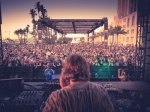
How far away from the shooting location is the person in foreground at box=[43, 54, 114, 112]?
144 centimetres

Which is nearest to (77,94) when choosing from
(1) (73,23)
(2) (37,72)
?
(2) (37,72)

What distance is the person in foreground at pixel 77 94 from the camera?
1440 millimetres

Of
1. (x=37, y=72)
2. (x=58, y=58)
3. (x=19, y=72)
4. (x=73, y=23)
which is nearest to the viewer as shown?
(x=19, y=72)

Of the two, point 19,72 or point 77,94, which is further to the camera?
point 19,72

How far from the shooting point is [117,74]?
9719 mm

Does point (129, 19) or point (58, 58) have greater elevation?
point (129, 19)

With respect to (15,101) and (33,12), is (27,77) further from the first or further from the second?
(33,12)

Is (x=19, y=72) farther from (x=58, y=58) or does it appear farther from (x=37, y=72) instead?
(x=58, y=58)

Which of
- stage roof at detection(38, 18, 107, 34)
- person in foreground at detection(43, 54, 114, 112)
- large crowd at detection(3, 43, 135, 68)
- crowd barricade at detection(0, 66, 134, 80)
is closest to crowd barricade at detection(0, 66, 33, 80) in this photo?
crowd barricade at detection(0, 66, 134, 80)

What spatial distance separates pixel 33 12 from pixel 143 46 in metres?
55.1

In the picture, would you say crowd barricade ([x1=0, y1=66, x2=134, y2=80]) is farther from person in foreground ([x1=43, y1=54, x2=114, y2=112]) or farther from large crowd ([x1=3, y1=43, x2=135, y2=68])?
person in foreground ([x1=43, y1=54, x2=114, y2=112])

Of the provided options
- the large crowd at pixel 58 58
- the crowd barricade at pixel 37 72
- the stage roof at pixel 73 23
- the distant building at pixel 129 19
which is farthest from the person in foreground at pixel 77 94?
the distant building at pixel 129 19

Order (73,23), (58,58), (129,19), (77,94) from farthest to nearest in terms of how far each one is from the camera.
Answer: (129,19), (73,23), (58,58), (77,94)

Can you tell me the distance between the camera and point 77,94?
1465mm
